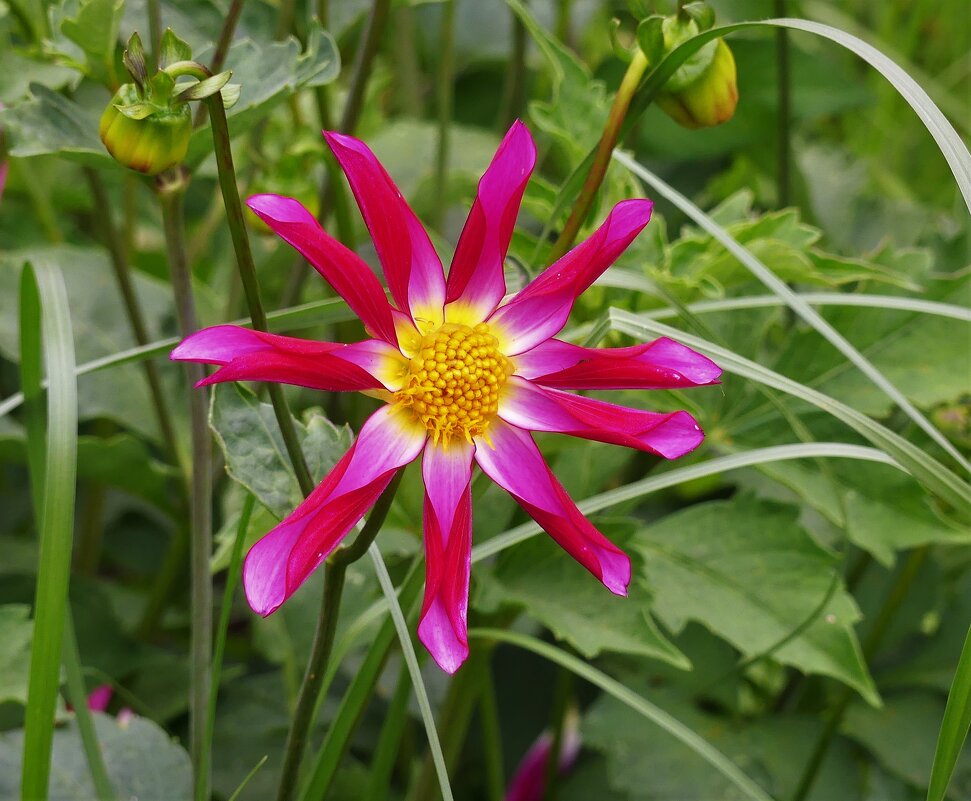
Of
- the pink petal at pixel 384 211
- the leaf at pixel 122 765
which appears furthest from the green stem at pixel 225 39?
the leaf at pixel 122 765

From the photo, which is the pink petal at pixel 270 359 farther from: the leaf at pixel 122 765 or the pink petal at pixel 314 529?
the leaf at pixel 122 765

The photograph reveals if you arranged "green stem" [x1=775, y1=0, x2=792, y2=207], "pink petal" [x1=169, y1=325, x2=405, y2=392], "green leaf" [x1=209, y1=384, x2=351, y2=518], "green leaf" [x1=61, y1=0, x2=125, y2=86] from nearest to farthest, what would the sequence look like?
"pink petal" [x1=169, y1=325, x2=405, y2=392] → "green leaf" [x1=209, y1=384, x2=351, y2=518] → "green leaf" [x1=61, y1=0, x2=125, y2=86] → "green stem" [x1=775, y1=0, x2=792, y2=207]

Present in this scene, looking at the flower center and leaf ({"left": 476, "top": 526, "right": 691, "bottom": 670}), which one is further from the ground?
the flower center

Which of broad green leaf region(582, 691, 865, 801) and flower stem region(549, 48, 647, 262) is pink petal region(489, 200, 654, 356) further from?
broad green leaf region(582, 691, 865, 801)

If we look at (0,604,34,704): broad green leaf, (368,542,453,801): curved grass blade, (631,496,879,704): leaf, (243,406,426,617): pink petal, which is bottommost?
(0,604,34,704): broad green leaf

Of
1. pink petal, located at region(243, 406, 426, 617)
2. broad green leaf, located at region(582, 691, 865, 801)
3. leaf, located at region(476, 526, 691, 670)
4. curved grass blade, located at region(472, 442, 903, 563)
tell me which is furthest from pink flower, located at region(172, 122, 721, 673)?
broad green leaf, located at region(582, 691, 865, 801)

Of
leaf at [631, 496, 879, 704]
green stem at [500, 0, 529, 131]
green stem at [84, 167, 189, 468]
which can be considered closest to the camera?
leaf at [631, 496, 879, 704]
